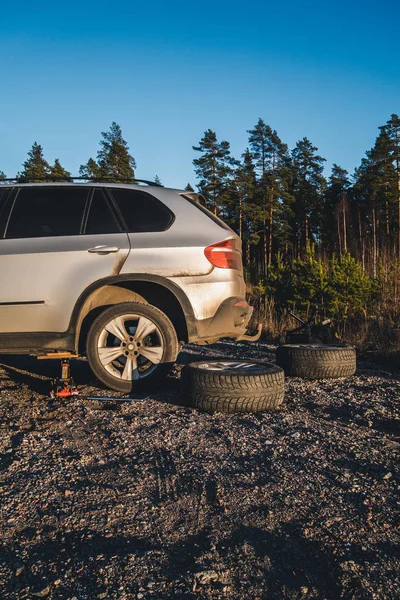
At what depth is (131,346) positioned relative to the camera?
417 centimetres

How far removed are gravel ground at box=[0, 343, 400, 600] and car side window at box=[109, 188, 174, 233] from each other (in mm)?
1714

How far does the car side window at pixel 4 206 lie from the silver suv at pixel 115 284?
0.02 metres

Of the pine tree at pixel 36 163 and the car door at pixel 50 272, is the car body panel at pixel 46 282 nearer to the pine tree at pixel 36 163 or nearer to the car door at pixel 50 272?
the car door at pixel 50 272

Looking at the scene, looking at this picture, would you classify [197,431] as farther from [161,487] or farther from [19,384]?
[19,384]

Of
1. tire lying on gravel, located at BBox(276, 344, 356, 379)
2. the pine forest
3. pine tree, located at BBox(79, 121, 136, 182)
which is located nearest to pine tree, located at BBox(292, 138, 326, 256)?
the pine forest

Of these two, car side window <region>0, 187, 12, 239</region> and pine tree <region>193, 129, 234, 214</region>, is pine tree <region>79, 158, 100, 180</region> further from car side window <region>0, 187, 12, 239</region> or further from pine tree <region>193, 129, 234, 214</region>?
car side window <region>0, 187, 12, 239</region>

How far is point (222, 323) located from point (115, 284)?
1109 millimetres

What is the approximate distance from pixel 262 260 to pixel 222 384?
44576mm

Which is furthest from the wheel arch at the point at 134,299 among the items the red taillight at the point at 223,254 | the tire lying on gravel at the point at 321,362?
the tire lying on gravel at the point at 321,362

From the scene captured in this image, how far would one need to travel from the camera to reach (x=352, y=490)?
2.18 meters

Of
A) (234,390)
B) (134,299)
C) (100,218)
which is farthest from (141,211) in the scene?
(234,390)

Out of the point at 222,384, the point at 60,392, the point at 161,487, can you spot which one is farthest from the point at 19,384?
the point at 161,487

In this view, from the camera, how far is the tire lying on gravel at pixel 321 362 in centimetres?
496

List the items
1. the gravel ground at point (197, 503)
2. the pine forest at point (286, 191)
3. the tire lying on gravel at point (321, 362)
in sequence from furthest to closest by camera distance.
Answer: the pine forest at point (286, 191) < the tire lying on gravel at point (321, 362) < the gravel ground at point (197, 503)
